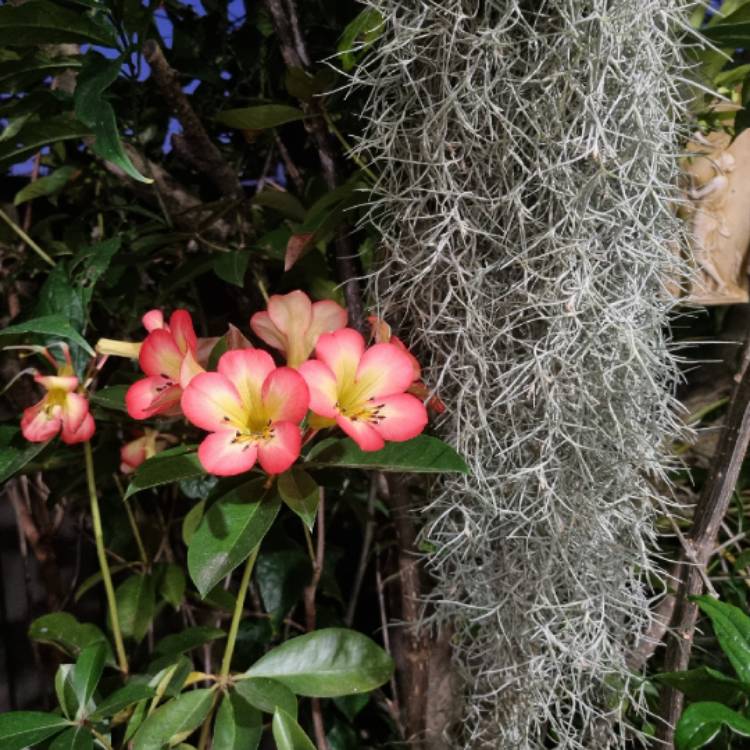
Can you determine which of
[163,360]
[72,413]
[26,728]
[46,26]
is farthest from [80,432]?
[46,26]

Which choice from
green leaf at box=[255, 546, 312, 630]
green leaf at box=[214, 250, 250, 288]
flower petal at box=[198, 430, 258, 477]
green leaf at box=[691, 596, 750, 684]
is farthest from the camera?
green leaf at box=[255, 546, 312, 630]

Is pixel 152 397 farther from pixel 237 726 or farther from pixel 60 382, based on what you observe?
pixel 237 726

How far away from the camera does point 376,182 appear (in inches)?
24.0

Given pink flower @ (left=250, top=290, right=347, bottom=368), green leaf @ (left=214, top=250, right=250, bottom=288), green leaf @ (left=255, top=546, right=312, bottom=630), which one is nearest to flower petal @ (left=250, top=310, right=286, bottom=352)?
pink flower @ (left=250, top=290, right=347, bottom=368)

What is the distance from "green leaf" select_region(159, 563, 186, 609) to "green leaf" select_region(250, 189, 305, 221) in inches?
15.5

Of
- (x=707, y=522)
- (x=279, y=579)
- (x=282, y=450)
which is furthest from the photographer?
Result: (x=279, y=579)

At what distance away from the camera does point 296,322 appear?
23.2 inches

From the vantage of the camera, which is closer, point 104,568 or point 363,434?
point 363,434

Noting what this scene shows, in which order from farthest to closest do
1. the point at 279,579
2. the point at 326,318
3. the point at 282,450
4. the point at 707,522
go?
the point at 279,579, the point at 707,522, the point at 326,318, the point at 282,450

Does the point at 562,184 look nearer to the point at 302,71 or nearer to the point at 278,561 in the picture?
the point at 302,71

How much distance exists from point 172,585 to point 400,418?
39cm

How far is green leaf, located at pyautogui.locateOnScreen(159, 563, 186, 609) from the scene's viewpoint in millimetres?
776

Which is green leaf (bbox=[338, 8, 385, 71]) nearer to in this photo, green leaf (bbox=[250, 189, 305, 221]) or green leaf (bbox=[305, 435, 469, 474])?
green leaf (bbox=[250, 189, 305, 221])

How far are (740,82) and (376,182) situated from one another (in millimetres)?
499
